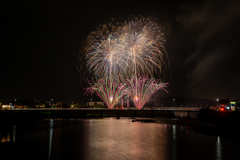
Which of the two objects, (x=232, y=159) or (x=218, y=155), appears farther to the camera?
(x=218, y=155)

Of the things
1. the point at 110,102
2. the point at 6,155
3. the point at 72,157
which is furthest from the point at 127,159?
the point at 110,102

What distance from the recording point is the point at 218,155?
17.4 m

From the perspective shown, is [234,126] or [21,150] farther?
[234,126]

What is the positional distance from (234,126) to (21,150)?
114 feet

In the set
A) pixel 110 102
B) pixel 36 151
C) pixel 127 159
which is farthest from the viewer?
pixel 110 102

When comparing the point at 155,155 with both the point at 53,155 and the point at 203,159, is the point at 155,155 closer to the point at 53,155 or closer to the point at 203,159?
the point at 203,159

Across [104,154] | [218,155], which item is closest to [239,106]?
[218,155]

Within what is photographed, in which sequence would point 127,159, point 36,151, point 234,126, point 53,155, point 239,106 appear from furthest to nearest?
point 239,106, point 234,126, point 36,151, point 53,155, point 127,159

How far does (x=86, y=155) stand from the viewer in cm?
1694

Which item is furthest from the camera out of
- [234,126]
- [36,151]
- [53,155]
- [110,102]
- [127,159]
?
[110,102]

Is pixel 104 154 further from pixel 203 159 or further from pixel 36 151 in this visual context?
pixel 203 159

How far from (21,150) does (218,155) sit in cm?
1553

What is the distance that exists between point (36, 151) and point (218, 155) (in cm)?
1428

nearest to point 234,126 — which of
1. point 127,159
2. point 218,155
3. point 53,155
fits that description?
point 218,155
